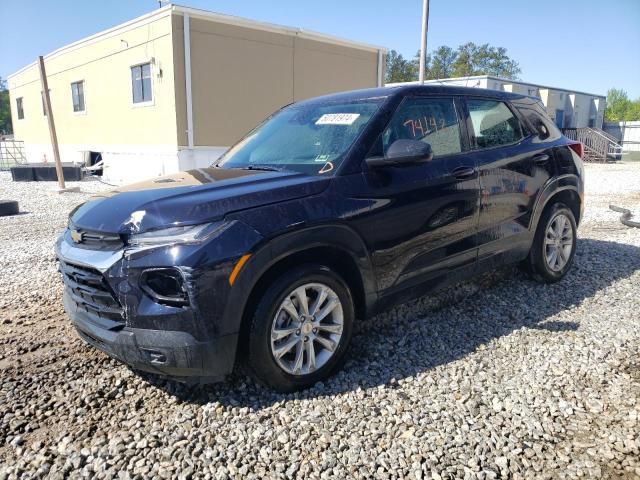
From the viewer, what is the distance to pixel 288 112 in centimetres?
427

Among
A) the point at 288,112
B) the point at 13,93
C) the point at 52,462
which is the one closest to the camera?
the point at 52,462

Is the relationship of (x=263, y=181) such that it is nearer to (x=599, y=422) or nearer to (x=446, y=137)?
→ (x=446, y=137)

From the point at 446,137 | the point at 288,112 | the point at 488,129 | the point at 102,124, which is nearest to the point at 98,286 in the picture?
the point at 288,112

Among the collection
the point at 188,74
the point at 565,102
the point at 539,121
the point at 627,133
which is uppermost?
the point at 565,102

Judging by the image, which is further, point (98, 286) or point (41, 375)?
point (41, 375)

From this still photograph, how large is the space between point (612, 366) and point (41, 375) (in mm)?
3897

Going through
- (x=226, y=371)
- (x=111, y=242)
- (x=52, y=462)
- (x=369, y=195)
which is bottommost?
(x=52, y=462)

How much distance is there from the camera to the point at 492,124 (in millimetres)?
4395

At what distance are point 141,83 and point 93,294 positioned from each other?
48.9 feet

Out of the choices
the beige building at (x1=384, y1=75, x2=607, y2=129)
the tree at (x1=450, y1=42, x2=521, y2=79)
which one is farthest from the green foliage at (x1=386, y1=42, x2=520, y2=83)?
the beige building at (x1=384, y1=75, x2=607, y2=129)

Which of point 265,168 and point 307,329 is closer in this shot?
point 307,329

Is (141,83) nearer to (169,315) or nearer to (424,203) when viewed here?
(424,203)

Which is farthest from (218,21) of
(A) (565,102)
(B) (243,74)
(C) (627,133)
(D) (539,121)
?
(C) (627,133)

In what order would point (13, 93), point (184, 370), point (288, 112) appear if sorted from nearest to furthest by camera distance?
point (184, 370) → point (288, 112) → point (13, 93)
